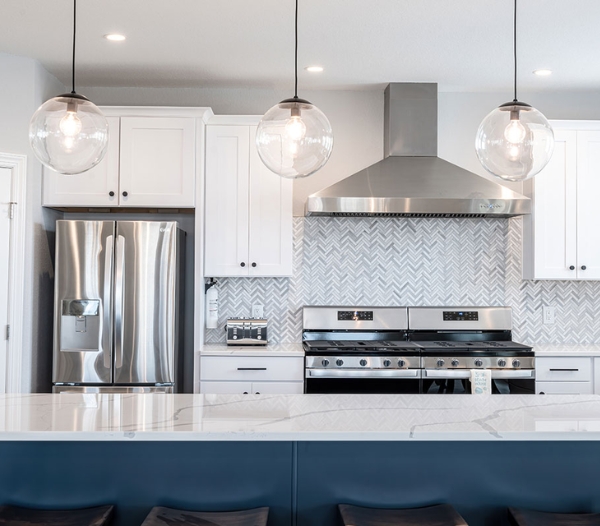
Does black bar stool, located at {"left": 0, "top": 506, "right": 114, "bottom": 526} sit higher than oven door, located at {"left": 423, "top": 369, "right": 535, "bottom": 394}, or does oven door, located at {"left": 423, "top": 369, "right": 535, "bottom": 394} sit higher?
oven door, located at {"left": 423, "top": 369, "right": 535, "bottom": 394}

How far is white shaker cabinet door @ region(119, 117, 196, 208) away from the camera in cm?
385

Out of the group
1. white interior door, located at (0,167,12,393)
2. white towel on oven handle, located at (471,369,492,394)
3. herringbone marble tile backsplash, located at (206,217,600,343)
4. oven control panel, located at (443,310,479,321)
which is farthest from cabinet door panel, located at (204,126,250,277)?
white towel on oven handle, located at (471,369,492,394)

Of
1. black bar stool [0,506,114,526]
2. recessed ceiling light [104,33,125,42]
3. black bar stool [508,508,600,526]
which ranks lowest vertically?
black bar stool [0,506,114,526]

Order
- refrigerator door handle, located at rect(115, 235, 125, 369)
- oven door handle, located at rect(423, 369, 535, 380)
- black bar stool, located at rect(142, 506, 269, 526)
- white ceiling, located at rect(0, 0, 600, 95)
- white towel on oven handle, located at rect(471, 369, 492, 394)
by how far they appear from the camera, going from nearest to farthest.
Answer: black bar stool, located at rect(142, 506, 269, 526) → white towel on oven handle, located at rect(471, 369, 492, 394) → white ceiling, located at rect(0, 0, 600, 95) → refrigerator door handle, located at rect(115, 235, 125, 369) → oven door handle, located at rect(423, 369, 535, 380)

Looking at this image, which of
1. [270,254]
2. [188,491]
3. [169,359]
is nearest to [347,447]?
[188,491]

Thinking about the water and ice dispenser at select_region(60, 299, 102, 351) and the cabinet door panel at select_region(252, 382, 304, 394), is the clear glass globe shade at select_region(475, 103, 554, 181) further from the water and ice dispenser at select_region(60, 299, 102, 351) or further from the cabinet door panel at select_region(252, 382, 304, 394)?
the water and ice dispenser at select_region(60, 299, 102, 351)

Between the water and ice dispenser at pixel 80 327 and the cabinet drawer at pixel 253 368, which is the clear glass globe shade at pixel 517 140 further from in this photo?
the water and ice dispenser at pixel 80 327

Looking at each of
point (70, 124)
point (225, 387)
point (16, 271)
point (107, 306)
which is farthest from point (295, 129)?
point (16, 271)

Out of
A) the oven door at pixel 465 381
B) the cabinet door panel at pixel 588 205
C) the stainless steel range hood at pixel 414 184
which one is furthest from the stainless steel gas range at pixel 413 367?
the stainless steel range hood at pixel 414 184

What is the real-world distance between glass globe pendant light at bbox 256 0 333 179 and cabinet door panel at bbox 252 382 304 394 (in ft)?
6.54

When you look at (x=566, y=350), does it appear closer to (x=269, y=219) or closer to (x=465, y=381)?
(x=465, y=381)

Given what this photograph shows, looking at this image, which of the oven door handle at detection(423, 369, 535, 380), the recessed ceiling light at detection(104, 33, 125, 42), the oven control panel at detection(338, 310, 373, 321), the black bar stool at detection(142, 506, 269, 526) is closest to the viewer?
the black bar stool at detection(142, 506, 269, 526)

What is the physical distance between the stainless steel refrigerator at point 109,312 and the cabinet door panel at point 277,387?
1.78 ft

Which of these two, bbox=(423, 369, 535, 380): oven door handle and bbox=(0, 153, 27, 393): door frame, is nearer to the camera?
bbox=(0, 153, 27, 393): door frame
